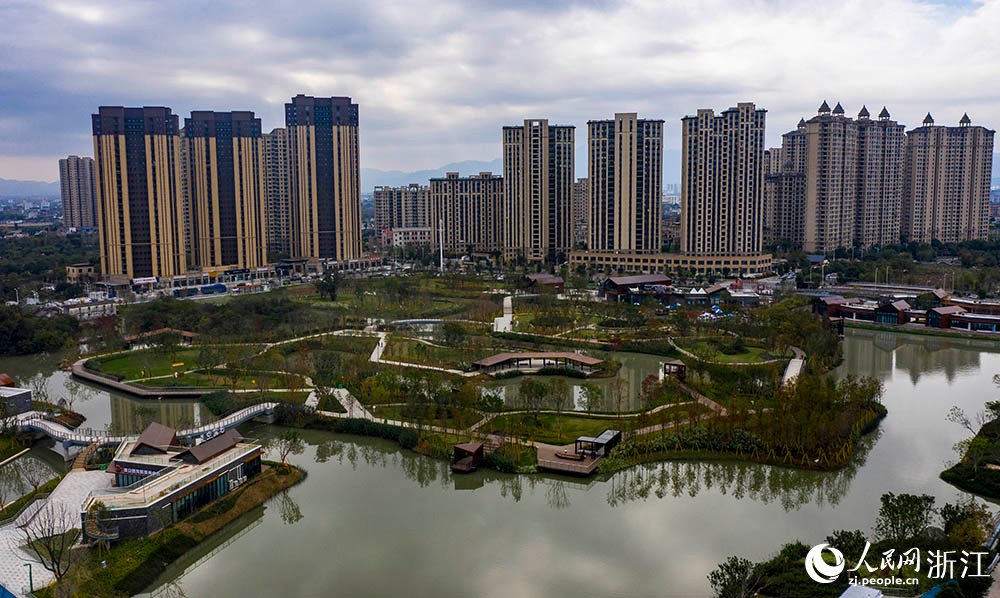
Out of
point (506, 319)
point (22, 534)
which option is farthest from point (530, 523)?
point (506, 319)

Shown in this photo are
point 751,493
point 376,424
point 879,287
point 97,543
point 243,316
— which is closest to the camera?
point 97,543

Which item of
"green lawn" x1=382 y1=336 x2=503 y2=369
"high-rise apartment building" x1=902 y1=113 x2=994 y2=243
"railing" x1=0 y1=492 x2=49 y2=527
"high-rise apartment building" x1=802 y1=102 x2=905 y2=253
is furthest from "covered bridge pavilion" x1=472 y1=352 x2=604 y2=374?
"high-rise apartment building" x1=902 y1=113 x2=994 y2=243

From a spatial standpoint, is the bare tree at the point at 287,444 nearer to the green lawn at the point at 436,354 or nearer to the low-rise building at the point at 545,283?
the green lawn at the point at 436,354

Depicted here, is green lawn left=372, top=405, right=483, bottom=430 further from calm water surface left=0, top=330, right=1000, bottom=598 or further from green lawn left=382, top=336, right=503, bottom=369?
green lawn left=382, top=336, right=503, bottom=369

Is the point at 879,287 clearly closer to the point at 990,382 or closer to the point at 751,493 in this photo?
the point at 990,382

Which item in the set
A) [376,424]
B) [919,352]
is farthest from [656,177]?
[376,424]

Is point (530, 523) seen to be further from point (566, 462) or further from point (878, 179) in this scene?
point (878, 179)
